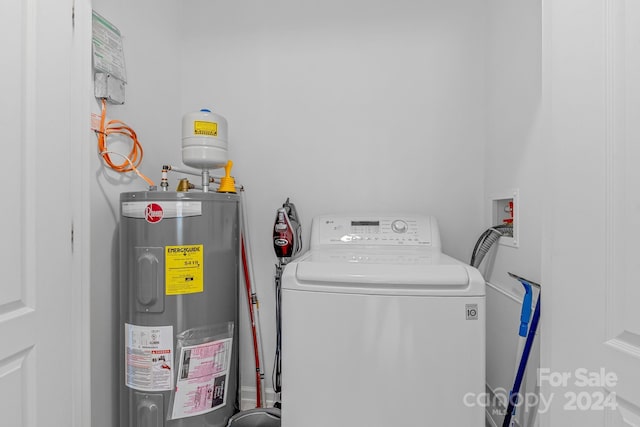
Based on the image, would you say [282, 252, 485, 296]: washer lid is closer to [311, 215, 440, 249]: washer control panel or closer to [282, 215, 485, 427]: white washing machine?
[282, 215, 485, 427]: white washing machine

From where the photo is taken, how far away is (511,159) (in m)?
Answer: 1.32

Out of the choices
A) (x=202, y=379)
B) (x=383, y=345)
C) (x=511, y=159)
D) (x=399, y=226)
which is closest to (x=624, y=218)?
(x=383, y=345)

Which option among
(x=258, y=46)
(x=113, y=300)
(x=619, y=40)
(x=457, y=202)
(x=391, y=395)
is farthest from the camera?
(x=258, y=46)

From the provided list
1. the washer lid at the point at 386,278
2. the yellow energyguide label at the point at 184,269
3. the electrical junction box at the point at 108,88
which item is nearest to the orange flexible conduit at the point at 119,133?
the electrical junction box at the point at 108,88

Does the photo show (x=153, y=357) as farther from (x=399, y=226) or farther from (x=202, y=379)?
(x=399, y=226)

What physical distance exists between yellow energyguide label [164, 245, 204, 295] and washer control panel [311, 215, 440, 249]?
21.0 inches

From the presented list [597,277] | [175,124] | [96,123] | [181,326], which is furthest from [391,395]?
[175,124]

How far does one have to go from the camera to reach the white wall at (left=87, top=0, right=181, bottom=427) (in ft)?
4.12

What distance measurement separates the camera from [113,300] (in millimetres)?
1346

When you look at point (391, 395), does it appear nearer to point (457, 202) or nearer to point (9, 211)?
point (457, 202)

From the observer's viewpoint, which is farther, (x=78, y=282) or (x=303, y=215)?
(x=303, y=215)

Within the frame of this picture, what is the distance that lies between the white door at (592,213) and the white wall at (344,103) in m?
0.91

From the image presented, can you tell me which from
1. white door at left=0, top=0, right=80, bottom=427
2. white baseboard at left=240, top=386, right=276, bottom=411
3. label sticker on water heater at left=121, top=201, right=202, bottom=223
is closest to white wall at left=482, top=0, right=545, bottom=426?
white baseboard at left=240, top=386, right=276, bottom=411

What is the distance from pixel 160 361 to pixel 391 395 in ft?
2.75
